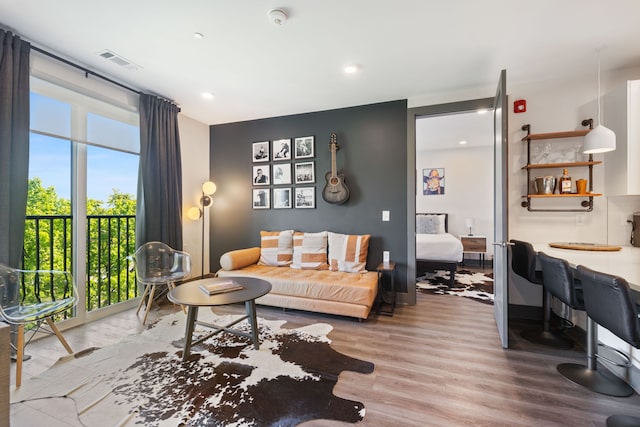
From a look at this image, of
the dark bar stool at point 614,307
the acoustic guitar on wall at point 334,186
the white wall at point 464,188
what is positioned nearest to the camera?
the dark bar stool at point 614,307

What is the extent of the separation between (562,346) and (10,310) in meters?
4.40

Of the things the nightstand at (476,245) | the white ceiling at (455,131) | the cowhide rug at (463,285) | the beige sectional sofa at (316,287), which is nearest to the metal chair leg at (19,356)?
the beige sectional sofa at (316,287)

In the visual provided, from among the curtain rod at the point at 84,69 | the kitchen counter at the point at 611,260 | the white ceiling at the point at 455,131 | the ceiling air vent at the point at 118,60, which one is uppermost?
the white ceiling at the point at 455,131

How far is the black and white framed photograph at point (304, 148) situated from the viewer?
3953 mm

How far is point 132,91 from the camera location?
3236 mm

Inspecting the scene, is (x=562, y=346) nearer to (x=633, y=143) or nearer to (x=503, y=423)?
(x=503, y=423)

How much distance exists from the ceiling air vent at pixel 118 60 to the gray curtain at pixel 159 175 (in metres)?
0.53

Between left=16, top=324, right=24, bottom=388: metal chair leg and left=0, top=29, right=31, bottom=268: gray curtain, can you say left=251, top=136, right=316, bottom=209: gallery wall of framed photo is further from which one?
left=16, top=324, right=24, bottom=388: metal chair leg

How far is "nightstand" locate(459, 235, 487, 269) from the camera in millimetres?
5730

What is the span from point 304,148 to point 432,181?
12.8 ft

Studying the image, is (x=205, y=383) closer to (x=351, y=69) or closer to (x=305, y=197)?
(x=305, y=197)

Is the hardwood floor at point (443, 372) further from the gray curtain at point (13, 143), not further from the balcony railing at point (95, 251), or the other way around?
the gray curtain at point (13, 143)

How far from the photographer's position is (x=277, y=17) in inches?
78.7

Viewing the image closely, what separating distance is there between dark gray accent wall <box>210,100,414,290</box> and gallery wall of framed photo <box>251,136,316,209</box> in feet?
0.21
